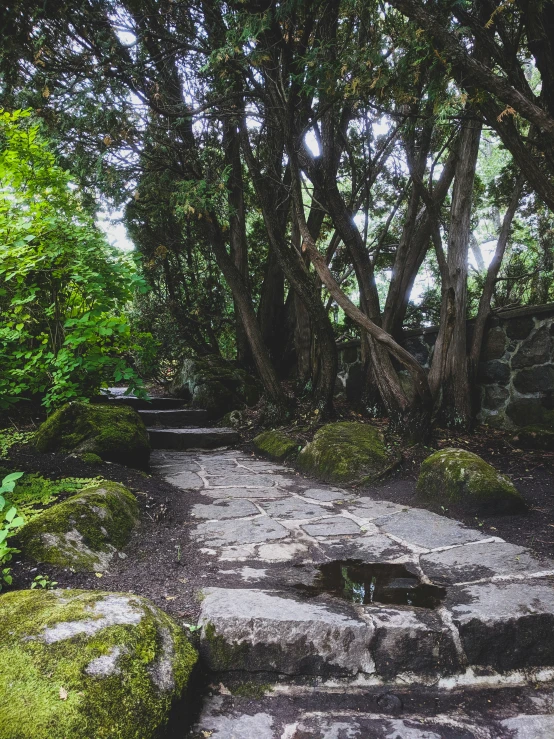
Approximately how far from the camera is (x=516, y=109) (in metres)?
2.94

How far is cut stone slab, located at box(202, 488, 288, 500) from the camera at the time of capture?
4.07 meters

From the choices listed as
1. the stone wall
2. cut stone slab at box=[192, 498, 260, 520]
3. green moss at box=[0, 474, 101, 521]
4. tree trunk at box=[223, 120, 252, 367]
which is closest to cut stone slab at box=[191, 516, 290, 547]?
cut stone slab at box=[192, 498, 260, 520]

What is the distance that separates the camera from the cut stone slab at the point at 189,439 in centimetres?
673

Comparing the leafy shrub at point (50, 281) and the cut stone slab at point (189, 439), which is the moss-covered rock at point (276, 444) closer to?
the cut stone slab at point (189, 439)

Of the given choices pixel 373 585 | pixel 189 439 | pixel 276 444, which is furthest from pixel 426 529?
pixel 189 439

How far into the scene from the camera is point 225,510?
3621 mm

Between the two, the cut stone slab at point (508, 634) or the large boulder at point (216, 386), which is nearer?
the cut stone slab at point (508, 634)

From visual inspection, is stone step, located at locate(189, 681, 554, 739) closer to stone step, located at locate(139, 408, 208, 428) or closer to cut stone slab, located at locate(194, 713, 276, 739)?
cut stone slab, located at locate(194, 713, 276, 739)

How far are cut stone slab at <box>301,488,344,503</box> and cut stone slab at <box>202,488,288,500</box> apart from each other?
0.22m

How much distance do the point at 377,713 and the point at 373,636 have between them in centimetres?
25

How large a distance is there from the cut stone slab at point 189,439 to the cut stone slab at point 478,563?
4.49m

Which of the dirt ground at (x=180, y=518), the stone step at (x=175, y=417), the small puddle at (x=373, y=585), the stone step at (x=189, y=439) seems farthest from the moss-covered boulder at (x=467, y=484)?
the stone step at (x=175, y=417)

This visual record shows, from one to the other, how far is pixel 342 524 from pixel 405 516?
0.48 m

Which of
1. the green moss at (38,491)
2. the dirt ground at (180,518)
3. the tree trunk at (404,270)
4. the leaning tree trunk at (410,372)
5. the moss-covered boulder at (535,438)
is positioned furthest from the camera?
the tree trunk at (404,270)
